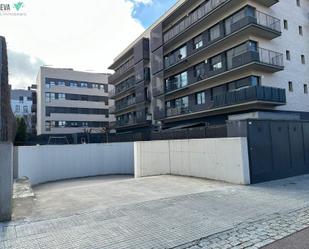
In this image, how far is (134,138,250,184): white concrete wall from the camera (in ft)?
35.6

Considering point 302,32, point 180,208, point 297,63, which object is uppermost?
point 302,32

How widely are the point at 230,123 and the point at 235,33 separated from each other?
13.2 metres

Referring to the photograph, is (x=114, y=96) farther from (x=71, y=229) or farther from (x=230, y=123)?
→ (x=71, y=229)

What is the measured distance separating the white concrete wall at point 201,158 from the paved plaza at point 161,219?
1.63m

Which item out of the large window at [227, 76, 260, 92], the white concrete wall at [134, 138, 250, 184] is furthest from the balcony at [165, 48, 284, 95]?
the white concrete wall at [134, 138, 250, 184]

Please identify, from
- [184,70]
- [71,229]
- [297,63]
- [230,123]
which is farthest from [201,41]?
[71,229]

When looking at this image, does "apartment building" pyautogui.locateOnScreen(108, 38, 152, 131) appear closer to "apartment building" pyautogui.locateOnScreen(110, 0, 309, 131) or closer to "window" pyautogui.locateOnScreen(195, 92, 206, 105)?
"apartment building" pyautogui.locateOnScreen(110, 0, 309, 131)

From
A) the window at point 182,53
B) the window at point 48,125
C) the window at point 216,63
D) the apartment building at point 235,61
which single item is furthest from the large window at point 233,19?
the window at point 48,125

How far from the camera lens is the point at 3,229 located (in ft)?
18.6

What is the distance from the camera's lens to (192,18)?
1080 inches

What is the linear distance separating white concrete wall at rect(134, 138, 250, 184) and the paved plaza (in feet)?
5.33

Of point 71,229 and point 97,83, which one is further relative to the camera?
point 97,83

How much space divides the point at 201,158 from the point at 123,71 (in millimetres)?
33705

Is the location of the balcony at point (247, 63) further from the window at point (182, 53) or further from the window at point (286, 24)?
the window at point (182, 53)
